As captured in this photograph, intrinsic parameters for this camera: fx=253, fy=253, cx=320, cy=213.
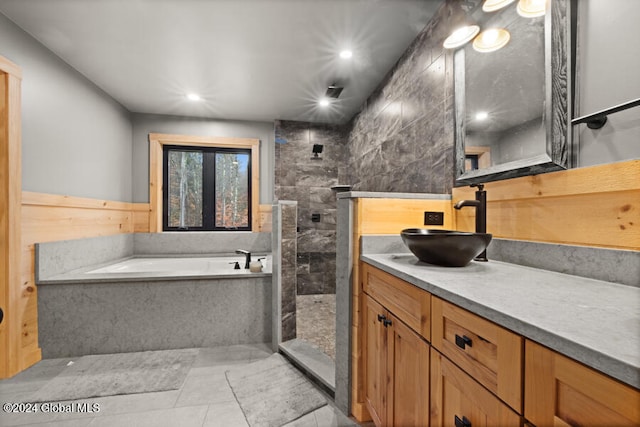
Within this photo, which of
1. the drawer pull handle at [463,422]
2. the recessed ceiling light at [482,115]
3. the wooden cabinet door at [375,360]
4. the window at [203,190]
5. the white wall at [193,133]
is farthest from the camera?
the window at [203,190]

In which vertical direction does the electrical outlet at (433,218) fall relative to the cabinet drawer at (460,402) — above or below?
above

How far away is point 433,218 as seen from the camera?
4.97 ft

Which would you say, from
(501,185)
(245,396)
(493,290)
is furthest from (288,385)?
(501,185)

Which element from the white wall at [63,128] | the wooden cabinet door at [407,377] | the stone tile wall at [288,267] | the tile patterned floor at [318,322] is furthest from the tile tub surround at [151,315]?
the wooden cabinet door at [407,377]

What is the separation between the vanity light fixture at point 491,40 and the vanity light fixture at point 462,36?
4 centimetres

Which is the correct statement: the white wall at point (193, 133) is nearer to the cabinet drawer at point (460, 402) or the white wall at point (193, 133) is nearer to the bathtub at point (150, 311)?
the bathtub at point (150, 311)

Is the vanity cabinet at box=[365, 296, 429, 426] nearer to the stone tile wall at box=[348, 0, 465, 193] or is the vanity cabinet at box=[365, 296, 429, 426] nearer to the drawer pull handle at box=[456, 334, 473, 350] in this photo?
the drawer pull handle at box=[456, 334, 473, 350]

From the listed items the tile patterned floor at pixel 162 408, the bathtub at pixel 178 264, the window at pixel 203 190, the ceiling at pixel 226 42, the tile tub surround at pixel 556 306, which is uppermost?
the ceiling at pixel 226 42

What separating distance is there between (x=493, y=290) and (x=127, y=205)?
13.0ft

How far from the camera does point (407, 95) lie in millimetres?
2094

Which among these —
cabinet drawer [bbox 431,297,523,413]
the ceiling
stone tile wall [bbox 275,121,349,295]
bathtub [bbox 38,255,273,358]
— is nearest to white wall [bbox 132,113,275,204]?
stone tile wall [bbox 275,121,349,295]

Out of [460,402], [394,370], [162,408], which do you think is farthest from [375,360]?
[162,408]

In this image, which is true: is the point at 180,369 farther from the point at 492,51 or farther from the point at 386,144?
the point at 492,51

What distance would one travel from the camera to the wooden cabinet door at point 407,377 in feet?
2.81
